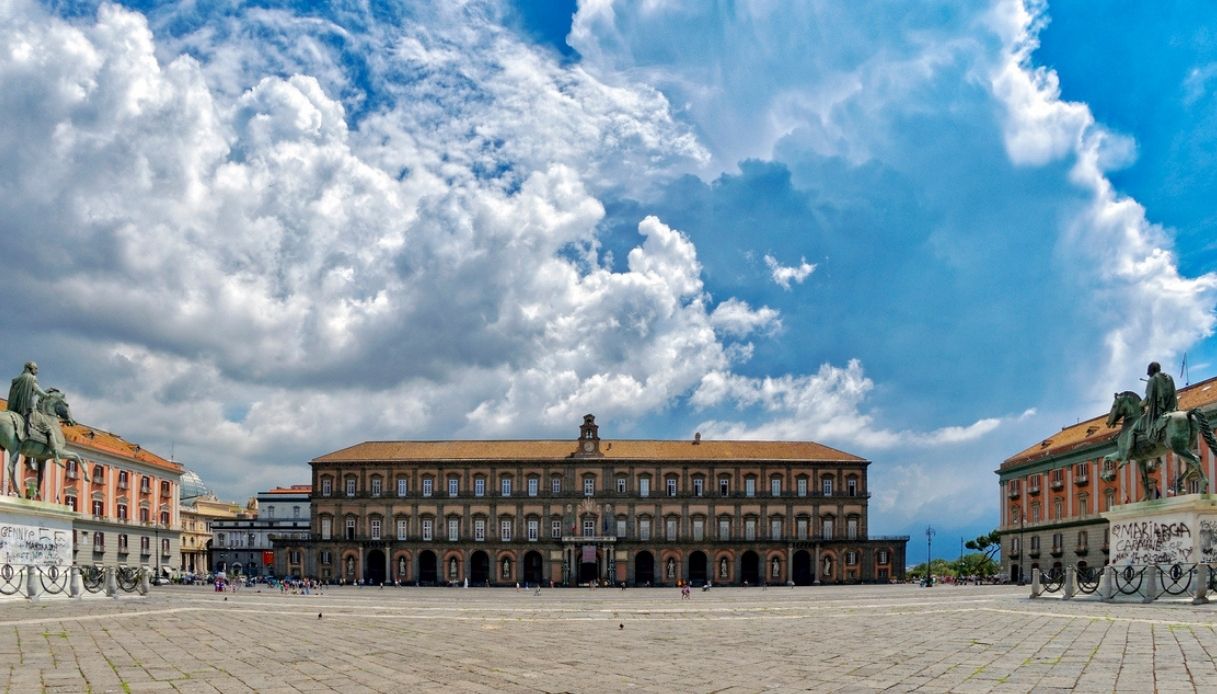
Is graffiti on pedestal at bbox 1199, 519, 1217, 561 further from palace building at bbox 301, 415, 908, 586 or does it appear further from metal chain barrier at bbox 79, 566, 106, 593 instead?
palace building at bbox 301, 415, 908, 586

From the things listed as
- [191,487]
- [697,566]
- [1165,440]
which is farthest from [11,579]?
[191,487]

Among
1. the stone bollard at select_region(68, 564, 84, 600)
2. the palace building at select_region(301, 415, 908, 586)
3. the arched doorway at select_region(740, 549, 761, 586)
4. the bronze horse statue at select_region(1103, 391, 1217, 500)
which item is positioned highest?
the bronze horse statue at select_region(1103, 391, 1217, 500)

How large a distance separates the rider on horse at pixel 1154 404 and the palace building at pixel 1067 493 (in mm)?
33994

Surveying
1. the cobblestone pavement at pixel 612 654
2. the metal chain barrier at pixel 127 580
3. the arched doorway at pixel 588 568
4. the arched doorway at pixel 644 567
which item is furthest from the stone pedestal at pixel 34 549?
the arched doorway at pixel 644 567

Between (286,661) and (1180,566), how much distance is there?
22.3 m

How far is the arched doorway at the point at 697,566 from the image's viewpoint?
311ft

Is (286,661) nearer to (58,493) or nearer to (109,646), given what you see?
(109,646)

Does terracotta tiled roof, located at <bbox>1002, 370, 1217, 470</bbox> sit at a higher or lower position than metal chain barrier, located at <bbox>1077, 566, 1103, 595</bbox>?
higher

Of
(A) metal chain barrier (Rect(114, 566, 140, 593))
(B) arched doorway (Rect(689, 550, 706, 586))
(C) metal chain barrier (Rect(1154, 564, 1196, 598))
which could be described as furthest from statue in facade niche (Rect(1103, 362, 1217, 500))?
(B) arched doorway (Rect(689, 550, 706, 586))

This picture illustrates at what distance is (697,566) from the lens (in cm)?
9544

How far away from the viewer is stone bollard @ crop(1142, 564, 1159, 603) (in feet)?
81.5

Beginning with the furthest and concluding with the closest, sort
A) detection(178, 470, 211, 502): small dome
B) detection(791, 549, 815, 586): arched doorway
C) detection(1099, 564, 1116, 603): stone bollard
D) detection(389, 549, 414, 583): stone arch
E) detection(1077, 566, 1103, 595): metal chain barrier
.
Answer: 1. detection(178, 470, 211, 502): small dome
2. detection(791, 549, 815, 586): arched doorway
3. detection(389, 549, 414, 583): stone arch
4. detection(1077, 566, 1103, 595): metal chain barrier
5. detection(1099, 564, 1116, 603): stone bollard

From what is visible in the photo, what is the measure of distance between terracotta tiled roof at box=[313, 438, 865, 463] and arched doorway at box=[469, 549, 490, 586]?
9.24m

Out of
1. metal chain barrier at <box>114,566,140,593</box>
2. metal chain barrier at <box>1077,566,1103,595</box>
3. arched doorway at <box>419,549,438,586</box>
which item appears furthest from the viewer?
arched doorway at <box>419,549,438,586</box>
